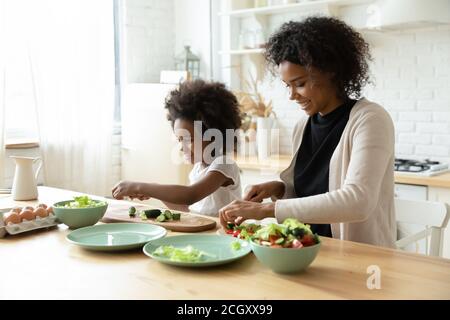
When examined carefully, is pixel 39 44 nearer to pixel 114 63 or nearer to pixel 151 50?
pixel 114 63

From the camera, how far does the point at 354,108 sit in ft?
5.55

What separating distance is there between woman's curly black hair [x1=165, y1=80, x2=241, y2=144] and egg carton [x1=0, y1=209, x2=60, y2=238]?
74cm

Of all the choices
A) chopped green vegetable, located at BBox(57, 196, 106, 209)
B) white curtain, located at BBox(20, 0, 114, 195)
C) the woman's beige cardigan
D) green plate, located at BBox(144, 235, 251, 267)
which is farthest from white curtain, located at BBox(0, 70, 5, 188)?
the woman's beige cardigan

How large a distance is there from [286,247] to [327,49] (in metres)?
0.79

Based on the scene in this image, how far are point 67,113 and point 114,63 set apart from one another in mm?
559

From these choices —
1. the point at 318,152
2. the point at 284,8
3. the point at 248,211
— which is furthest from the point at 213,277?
the point at 284,8

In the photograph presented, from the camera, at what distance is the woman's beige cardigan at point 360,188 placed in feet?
4.73

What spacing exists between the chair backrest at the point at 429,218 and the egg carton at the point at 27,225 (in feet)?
3.77

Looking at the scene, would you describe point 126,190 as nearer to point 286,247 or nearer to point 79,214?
point 79,214

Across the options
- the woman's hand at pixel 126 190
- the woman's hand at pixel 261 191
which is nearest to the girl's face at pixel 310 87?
the woman's hand at pixel 261 191

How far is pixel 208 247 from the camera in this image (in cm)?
137

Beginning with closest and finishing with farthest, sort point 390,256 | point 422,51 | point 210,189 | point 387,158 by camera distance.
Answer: point 390,256 < point 387,158 < point 210,189 < point 422,51

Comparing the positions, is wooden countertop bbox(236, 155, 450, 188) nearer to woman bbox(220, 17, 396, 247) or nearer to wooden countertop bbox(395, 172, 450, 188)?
wooden countertop bbox(395, 172, 450, 188)
